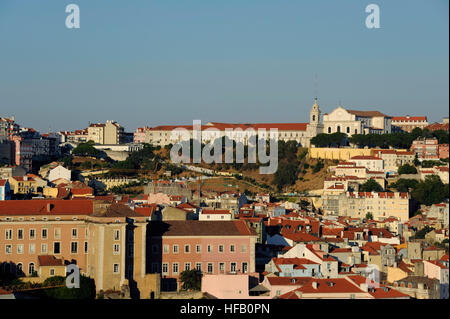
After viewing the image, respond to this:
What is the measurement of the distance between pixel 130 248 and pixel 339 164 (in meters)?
39.6

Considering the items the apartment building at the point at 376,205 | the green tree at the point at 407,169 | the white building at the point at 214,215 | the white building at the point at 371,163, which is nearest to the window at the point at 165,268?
the white building at the point at 214,215

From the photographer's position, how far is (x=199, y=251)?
3095 cm

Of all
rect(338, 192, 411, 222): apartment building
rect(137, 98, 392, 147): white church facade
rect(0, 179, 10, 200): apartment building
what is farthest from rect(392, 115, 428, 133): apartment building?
rect(0, 179, 10, 200): apartment building

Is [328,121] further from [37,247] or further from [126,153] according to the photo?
[37,247]

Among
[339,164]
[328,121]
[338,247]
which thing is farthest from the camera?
[328,121]

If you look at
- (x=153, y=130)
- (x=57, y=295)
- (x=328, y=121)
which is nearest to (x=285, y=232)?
(x=57, y=295)

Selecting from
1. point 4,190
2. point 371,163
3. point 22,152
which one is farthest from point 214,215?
point 22,152

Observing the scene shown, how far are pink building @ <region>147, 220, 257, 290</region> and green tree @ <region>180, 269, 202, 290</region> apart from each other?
45 centimetres

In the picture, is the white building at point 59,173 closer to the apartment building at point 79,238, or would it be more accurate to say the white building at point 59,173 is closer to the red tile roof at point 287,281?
the apartment building at point 79,238

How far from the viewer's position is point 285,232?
39.0 meters

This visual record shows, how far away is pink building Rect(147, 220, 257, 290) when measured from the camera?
3066cm

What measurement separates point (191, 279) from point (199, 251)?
1.45m

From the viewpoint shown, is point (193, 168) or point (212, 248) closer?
point (212, 248)

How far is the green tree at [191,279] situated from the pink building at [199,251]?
45 centimetres
